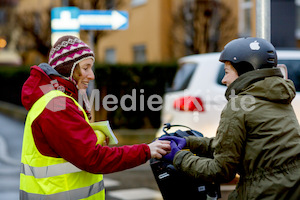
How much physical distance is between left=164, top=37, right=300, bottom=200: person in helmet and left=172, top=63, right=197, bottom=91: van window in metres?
4.06

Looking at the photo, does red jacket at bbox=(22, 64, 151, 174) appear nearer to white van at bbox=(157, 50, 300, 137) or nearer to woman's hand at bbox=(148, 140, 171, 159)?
woman's hand at bbox=(148, 140, 171, 159)

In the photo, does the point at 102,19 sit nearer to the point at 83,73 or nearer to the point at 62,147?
the point at 83,73

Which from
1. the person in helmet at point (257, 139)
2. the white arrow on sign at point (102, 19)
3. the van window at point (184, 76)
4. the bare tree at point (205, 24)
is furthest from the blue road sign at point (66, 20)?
the bare tree at point (205, 24)

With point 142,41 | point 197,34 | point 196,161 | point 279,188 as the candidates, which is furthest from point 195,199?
point 142,41

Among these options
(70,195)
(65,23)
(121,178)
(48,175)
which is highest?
(65,23)

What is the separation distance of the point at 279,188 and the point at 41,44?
1849cm

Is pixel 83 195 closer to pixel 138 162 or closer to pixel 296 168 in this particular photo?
pixel 138 162

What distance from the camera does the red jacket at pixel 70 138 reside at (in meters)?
2.41

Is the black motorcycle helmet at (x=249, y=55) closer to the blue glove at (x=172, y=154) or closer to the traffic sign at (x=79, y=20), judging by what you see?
the blue glove at (x=172, y=154)

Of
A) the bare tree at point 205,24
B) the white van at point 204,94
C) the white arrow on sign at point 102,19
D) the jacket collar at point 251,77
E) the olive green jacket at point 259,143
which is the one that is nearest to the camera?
the olive green jacket at point 259,143

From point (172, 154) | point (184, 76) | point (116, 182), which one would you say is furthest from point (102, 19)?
point (172, 154)

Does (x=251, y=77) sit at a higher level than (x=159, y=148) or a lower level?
higher

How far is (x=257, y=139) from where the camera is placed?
2307mm

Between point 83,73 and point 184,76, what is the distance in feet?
13.5
